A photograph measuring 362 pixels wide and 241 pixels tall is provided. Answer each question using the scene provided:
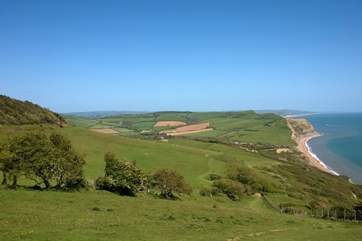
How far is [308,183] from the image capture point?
93688 mm

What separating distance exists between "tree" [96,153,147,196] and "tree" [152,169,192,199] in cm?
382

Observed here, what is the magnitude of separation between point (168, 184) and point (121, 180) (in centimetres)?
781

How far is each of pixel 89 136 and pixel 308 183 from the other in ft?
181

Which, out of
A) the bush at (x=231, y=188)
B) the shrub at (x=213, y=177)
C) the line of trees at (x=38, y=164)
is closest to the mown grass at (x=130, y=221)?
the bush at (x=231, y=188)

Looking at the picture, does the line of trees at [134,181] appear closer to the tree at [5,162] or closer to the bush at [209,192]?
the bush at [209,192]

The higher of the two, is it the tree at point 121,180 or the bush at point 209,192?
the tree at point 121,180

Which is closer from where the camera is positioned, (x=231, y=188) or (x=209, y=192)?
(x=209, y=192)

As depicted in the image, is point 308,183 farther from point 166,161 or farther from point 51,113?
point 51,113

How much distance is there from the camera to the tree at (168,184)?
57719 millimetres

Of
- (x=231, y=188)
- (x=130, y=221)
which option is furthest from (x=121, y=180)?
(x=231, y=188)

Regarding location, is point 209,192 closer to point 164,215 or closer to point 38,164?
point 164,215

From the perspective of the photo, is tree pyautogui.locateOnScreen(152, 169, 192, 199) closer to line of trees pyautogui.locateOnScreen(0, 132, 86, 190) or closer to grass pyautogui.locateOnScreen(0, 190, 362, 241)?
grass pyautogui.locateOnScreen(0, 190, 362, 241)

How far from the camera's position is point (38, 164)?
4728 centimetres

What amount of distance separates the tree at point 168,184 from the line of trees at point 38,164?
11.8 metres
